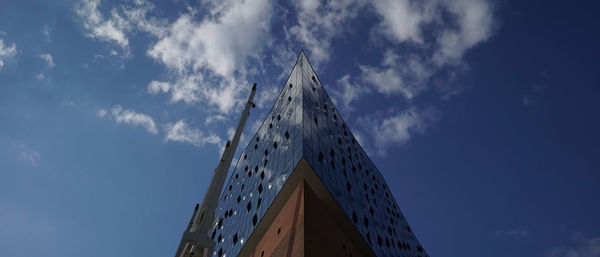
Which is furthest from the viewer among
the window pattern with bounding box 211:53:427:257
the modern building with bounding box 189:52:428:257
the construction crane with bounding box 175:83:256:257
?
the window pattern with bounding box 211:53:427:257

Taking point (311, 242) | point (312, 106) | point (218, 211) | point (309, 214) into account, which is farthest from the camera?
point (218, 211)

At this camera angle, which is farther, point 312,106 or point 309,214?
point 312,106

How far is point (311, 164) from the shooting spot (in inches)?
648

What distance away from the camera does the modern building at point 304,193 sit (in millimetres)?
14977

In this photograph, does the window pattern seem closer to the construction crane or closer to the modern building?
the modern building

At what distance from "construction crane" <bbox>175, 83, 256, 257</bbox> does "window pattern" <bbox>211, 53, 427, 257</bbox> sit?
2816mm

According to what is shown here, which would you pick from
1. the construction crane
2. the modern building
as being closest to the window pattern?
the modern building

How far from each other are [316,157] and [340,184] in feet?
8.25

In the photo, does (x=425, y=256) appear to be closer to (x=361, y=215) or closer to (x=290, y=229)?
(x=361, y=215)

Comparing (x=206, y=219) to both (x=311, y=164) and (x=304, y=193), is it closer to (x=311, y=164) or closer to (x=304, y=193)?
(x=304, y=193)

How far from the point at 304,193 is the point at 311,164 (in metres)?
1.63

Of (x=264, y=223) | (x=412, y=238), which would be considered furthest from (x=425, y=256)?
(x=264, y=223)

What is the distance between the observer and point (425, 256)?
33.9m

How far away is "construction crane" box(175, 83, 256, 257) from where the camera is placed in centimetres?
1330
